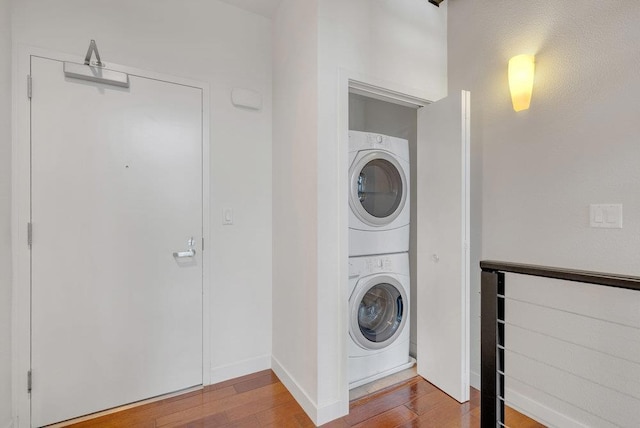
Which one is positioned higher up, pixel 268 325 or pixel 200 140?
pixel 200 140

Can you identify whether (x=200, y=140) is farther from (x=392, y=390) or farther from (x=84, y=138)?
(x=392, y=390)

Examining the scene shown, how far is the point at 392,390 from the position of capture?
6.68 feet

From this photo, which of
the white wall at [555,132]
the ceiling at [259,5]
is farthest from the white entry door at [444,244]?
the ceiling at [259,5]

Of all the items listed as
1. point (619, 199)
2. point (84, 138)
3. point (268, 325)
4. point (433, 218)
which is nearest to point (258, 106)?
point (84, 138)

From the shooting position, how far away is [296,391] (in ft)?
6.30

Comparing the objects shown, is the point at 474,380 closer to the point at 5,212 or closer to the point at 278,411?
the point at 278,411

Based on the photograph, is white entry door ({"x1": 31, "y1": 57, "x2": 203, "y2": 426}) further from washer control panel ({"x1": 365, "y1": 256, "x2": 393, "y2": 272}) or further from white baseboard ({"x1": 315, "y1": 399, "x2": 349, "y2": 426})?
washer control panel ({"x1": 365, "y1": 256, "x2": 393, "y2": 272})

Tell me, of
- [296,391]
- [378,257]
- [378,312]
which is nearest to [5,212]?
[296,391]

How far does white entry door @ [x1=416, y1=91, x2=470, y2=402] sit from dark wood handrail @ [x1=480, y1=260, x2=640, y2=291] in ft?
2.67

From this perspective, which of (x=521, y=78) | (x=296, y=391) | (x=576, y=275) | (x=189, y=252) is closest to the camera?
(x=576, y=275)

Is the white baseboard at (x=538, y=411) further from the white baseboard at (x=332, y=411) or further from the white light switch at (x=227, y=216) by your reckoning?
the white light switch at (x=227, y=216)

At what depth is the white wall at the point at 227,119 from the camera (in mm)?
1852

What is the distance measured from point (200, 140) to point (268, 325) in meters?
1.50

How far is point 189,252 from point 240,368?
0.96 metres
